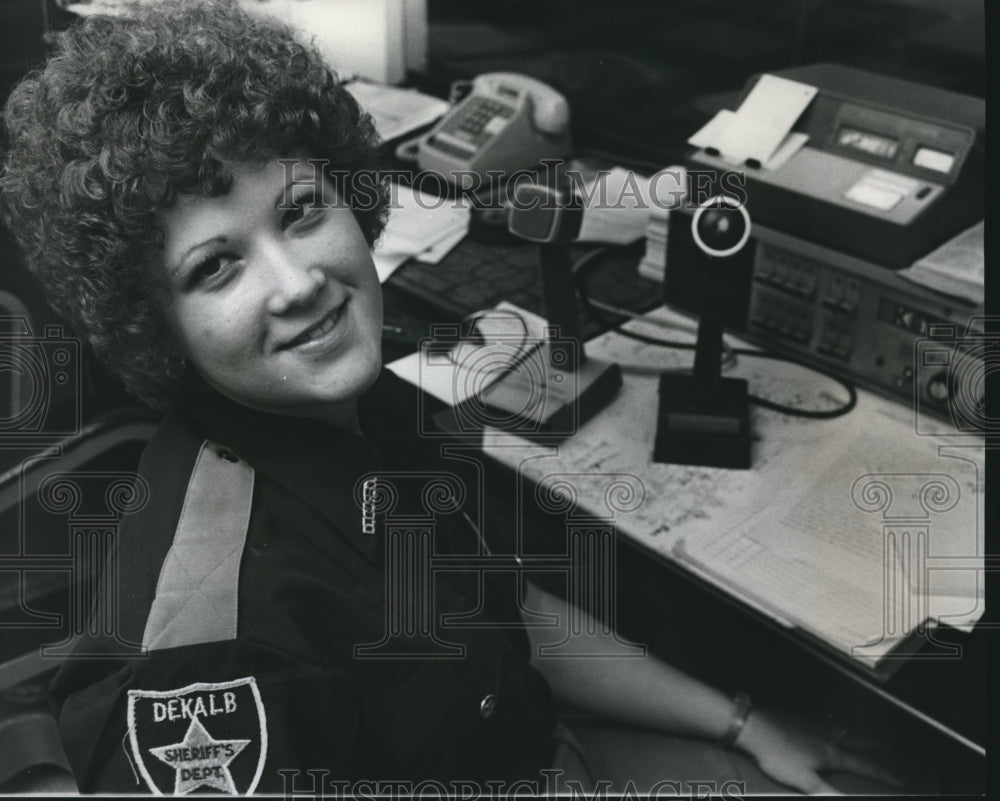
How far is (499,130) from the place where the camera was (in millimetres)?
1725

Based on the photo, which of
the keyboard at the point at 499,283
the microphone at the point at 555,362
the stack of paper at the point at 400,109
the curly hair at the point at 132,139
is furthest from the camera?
the stack of paper at the point at 400,109

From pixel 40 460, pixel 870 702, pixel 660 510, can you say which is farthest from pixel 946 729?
pixel 40 460

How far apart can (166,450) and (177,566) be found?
121 millimetres

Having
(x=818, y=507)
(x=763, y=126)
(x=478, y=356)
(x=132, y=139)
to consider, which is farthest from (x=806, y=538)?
(x=132, y=139)

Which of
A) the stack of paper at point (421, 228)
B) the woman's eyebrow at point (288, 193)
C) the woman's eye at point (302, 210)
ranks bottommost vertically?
the stack of paper at point (421, 228)

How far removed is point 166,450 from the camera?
2.85 feet

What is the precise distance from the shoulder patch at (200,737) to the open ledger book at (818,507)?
1.80ft

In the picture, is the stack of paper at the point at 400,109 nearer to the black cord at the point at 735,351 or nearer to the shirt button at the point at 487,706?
the black cord at the point at 735,351

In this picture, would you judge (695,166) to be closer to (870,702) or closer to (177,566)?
(870,702)

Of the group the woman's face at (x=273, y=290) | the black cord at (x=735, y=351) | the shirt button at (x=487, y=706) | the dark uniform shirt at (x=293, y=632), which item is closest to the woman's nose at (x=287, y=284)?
the woman's face at (x=273, y=290)

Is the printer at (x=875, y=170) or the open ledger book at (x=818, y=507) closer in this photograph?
the open ledger book at (x=818, y=507)

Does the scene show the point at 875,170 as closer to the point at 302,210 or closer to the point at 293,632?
the point at 302,210

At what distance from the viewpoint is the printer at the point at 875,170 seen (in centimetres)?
135

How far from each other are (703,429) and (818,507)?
179 mm
